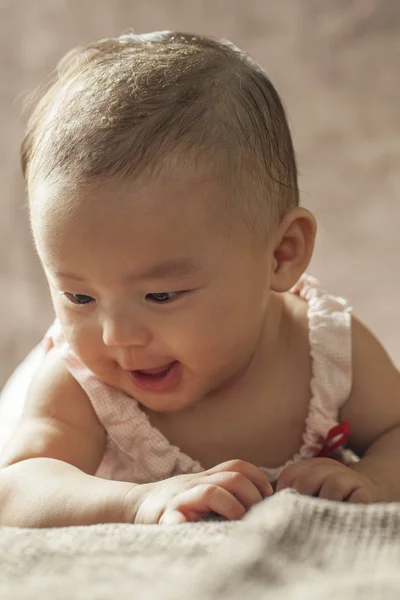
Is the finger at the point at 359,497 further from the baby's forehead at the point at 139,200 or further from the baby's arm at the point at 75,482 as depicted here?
the baby's forehead at the point at 139,200

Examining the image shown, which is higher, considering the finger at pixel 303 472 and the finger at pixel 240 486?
the finger at pixel 240 486

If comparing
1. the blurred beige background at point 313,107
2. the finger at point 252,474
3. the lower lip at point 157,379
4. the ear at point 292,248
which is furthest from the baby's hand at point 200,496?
the blurred beige background at point 313,107

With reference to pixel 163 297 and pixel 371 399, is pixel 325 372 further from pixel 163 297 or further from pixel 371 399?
pixel 163 297

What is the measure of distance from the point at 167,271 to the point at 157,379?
13 centimetres

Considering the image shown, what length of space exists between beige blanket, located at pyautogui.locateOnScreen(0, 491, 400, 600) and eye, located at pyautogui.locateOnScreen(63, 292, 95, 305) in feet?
0.82

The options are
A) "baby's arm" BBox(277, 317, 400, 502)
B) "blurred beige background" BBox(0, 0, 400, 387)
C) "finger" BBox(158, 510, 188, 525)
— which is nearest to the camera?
"finger" BBox(158, 510, 188, 525)

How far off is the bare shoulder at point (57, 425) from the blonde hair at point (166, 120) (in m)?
0.21

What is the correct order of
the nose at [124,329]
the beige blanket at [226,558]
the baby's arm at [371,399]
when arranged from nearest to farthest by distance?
the beige blanket at [226,558] → the nose at [124,329] → the baby's arm at [371,399]

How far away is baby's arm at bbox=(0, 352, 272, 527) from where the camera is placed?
2.39 ft

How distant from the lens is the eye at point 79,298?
2.73 feet

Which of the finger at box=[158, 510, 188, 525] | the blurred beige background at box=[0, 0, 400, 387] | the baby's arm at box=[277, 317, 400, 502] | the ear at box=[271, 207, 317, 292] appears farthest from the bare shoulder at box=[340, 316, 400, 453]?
the finger at box=[158, 510, 188, 525]

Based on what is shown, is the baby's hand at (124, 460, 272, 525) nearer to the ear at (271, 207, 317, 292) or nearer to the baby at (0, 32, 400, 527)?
the baby at (0, 32, 400, 527)

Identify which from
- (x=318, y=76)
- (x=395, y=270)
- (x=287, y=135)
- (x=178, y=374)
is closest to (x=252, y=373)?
(x=178, y=374)

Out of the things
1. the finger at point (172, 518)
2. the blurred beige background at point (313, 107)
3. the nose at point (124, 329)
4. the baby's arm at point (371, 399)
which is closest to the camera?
the finger at point (172, 518)
